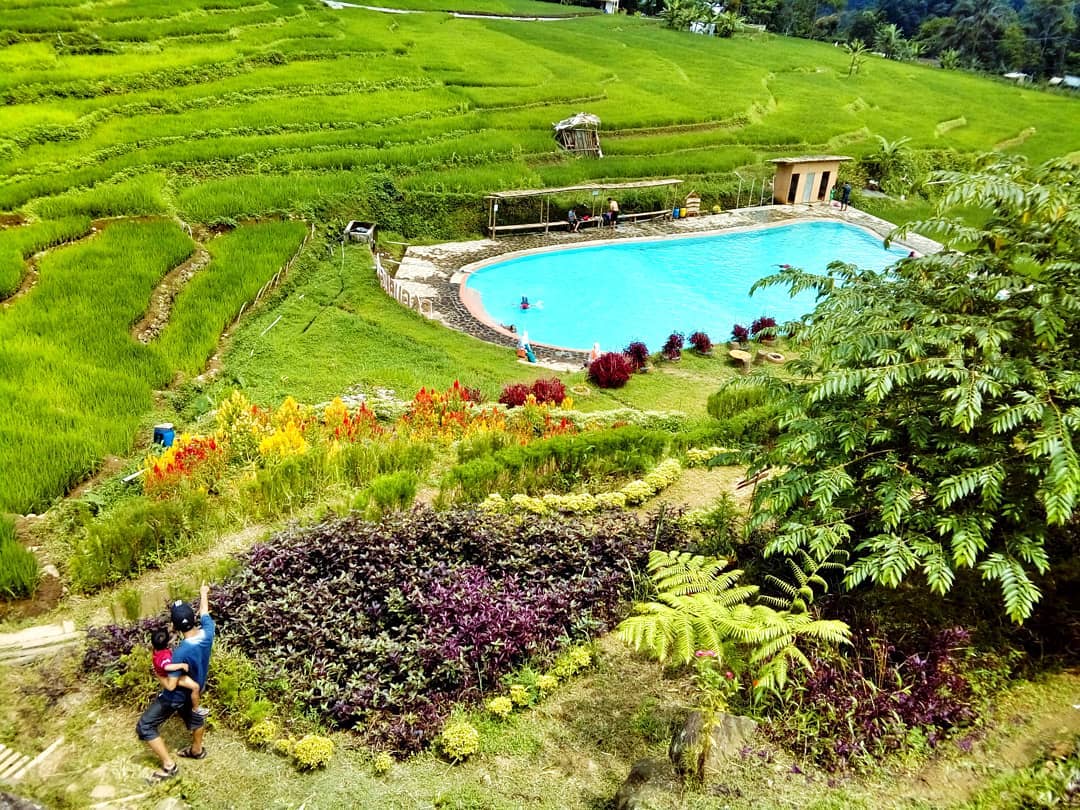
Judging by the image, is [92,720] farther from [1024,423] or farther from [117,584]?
[1024,423]

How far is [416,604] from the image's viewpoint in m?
6.09

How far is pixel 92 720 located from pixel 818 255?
1097 inches

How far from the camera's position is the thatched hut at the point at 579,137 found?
1165 inches

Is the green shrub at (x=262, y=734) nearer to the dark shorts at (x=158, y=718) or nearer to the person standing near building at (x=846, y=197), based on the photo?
the dark shorts at (x=158, y=718)

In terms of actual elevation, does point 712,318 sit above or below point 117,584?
below

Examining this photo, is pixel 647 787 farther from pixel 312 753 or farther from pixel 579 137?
pixel 579 137

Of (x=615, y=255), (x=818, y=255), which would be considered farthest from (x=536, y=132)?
(x=818, y=255)

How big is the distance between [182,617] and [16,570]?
3.28m

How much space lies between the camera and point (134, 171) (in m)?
20.8

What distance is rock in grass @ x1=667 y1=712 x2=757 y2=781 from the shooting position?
4.39m

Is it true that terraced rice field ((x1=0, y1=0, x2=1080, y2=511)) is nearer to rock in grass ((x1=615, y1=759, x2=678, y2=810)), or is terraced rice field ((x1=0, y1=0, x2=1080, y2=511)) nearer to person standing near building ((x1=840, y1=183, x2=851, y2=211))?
person standing near building ((x1=840, y1=183, x2=851, y2=211))

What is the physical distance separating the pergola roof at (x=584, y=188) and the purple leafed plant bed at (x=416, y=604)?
737 inches

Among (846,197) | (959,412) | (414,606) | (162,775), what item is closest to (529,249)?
(846,197)

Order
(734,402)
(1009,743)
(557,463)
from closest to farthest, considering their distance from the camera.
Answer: (1009,743), (557,463), (734,402)
